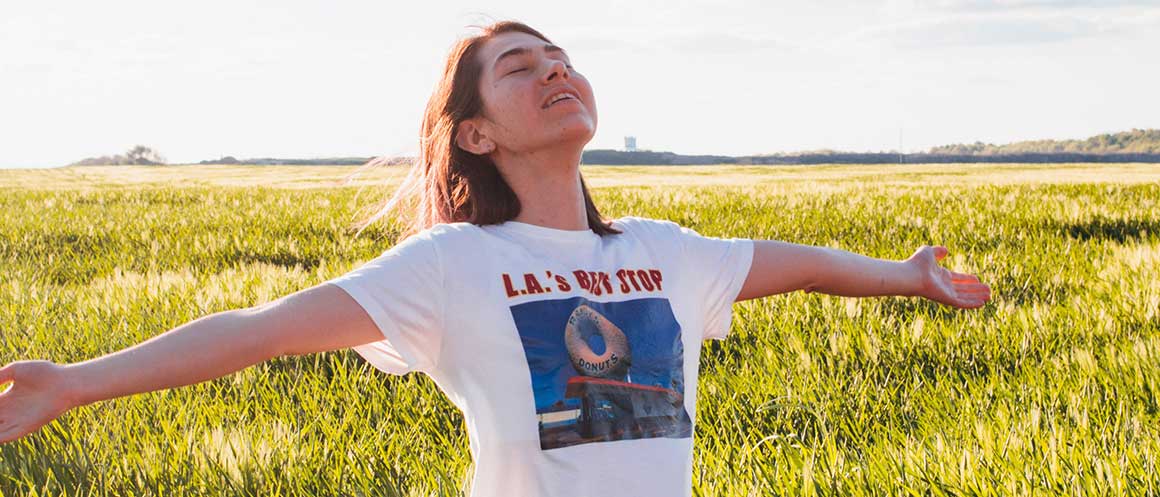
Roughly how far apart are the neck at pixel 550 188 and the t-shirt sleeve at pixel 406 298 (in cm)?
31

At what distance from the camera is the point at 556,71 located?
2295mm

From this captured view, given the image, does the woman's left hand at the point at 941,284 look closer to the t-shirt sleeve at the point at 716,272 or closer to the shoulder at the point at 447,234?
the t-shirt sleeve at the point at 716,272

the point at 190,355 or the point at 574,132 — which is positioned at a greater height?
the point at 574,132

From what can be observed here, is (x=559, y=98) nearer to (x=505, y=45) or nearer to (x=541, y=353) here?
(x=505, y=45)

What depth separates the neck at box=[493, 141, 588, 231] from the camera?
7.48 ft

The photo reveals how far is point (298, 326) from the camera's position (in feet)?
5.94

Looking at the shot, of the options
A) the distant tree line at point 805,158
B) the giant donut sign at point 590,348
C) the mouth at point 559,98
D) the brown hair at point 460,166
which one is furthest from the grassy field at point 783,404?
the distant tree line at point 805,158

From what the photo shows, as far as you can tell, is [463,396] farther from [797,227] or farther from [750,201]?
[750,201]

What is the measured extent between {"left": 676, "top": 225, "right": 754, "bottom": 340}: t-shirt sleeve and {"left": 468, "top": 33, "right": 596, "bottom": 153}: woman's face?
39 cm

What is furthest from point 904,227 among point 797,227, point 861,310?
point 861,310

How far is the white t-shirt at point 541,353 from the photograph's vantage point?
191 cm

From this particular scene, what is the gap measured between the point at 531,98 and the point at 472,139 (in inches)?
8.2

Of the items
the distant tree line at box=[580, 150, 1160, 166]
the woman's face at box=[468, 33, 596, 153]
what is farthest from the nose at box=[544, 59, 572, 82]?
the distant tree line at box=[580, 150, 1160, 166]

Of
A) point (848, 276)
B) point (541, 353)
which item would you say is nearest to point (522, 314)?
point (541, 353)
